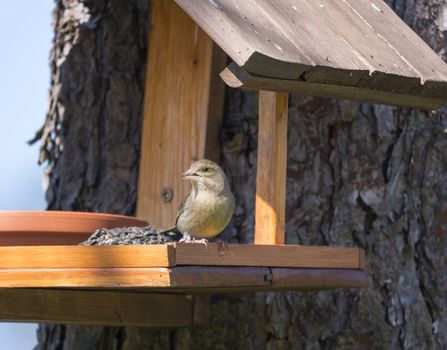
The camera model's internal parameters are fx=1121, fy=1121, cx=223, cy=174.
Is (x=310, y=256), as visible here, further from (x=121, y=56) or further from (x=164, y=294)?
(x=121, y=56)

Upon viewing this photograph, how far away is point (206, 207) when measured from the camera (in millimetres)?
4898

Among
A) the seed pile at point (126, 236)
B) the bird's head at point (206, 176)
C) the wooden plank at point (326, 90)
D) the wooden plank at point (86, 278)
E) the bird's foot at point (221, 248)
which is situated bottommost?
the wooden plank at point (86, 278)

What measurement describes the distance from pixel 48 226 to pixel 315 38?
139 centimetres

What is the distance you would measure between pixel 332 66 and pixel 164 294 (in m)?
1.50

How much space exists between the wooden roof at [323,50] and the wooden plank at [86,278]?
0.79 meters

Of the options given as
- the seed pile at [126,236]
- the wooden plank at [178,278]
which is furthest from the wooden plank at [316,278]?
the seed pile at [126,236]

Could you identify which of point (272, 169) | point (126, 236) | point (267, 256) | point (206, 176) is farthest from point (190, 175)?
point (267, 256)

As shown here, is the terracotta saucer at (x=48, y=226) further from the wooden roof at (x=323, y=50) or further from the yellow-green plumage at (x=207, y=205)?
the wooden roof at (x=323, y=50)

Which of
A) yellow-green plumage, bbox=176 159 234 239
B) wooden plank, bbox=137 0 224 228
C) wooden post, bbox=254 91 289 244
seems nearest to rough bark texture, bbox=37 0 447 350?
wooden plank, bbox=137 0 224 228

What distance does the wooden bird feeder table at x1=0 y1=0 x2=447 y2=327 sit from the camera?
13.5 ft

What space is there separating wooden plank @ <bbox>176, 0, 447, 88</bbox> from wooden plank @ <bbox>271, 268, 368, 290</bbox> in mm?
750

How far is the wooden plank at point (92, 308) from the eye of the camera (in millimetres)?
4789

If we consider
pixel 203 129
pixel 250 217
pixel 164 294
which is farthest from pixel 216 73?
pixel 164 294

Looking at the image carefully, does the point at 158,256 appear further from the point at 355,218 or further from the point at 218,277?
the point at 355,218
